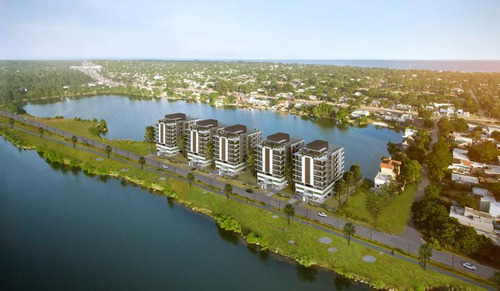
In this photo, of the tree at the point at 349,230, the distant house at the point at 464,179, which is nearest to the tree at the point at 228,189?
the tree at the point at 349,230

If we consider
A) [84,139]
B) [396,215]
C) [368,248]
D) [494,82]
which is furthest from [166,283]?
[494,82]

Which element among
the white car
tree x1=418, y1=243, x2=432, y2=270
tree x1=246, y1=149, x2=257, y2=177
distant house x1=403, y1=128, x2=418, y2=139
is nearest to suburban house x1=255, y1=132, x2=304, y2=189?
tree x1=246, y1=149, x2=257, y2=177

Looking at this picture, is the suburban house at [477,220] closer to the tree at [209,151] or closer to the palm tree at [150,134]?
the tree at [209,151]

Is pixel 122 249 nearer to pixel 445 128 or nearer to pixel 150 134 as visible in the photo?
pixel 150 134

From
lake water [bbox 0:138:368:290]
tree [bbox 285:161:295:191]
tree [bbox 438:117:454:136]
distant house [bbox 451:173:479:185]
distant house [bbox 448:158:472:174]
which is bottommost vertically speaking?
lake water [bbox 0:138:368:290]

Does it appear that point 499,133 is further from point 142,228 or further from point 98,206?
point 98,206

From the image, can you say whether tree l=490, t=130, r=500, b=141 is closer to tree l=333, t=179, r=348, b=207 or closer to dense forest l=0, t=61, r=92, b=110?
tree l=333, t=179, r=348, b=207
